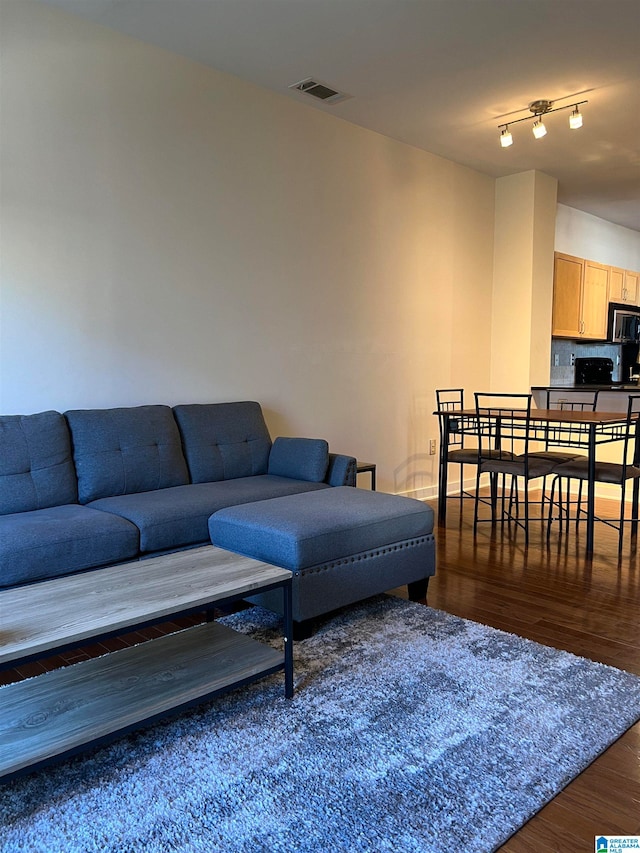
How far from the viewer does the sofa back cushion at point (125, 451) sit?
3.26m

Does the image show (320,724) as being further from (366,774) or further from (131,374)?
(131,374)

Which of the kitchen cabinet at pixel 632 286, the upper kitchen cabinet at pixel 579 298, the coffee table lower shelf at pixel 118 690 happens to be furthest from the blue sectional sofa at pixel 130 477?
the kitchen cabinet at pixel 632 286

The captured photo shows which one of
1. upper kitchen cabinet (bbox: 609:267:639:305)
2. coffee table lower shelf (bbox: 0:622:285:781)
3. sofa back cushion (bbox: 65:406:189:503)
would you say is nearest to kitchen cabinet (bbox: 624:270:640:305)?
upper kitchen cabinet (bbox: 609:267:639:305)

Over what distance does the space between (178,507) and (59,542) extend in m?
0.62

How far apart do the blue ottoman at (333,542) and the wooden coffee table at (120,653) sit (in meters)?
0.34

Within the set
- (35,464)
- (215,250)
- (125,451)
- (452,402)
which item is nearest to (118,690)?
(35,464)

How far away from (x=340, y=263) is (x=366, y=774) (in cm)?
386

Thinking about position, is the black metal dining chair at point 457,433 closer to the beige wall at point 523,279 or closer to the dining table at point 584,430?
the dining table at point 584,430

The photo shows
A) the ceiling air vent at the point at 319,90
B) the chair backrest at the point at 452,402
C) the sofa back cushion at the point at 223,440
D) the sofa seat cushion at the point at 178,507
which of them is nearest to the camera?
the sofa seat cushion at the point at 178,507

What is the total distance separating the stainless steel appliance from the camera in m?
7.50

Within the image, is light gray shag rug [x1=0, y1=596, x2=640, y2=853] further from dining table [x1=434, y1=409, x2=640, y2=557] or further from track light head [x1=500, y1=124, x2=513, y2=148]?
track light head [x1=500, y1=124, x2=513, y2=148]

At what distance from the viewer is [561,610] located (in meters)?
3.05

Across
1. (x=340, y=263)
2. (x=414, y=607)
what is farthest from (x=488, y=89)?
(x=414, y=607)

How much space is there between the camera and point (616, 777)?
1.79 meters
